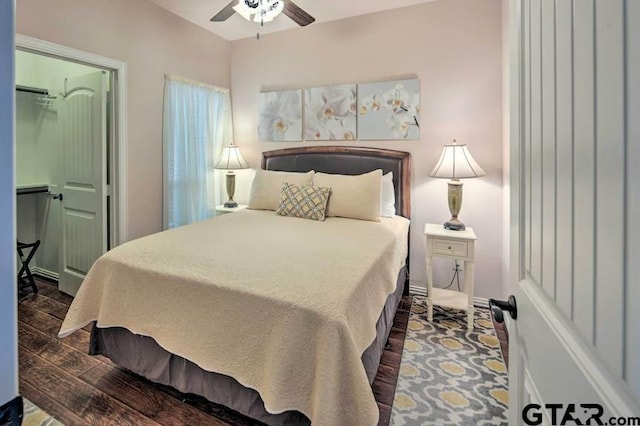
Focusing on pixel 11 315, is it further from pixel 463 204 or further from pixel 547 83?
pixel 463 204

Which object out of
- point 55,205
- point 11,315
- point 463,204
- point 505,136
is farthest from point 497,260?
point 55,205

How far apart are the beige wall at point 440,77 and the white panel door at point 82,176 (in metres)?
2.13

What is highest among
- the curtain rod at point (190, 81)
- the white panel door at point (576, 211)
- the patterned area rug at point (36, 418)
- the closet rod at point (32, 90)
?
the curtain rod at point (190, 81)

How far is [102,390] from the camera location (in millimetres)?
1794

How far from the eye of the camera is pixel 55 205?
3.41 meters

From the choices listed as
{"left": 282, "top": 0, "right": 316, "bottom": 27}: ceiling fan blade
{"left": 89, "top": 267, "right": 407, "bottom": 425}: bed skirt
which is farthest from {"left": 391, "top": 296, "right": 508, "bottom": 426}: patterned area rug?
{"left": 282, "top": 0, "right": 316, "bottom": 27}: ceiling fan blade

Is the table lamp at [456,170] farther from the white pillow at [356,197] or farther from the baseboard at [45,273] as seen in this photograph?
the baseboard at [45,273]

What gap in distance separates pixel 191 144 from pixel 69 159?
1.14m

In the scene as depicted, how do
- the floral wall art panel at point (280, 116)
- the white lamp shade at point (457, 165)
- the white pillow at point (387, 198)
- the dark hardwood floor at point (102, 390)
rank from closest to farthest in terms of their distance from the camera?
the dark hardwood floor at point (102, 390) < the white lamp shade at point (457, 165) < the white pillow at point (387, 198) < the floral wall art panel at point (280, 116)

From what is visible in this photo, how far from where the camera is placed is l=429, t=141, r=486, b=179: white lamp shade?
267cm

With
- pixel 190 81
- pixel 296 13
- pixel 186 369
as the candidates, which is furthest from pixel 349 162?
pixel 186 369

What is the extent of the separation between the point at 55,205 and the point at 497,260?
4.47 meters

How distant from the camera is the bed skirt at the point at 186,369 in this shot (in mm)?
1491

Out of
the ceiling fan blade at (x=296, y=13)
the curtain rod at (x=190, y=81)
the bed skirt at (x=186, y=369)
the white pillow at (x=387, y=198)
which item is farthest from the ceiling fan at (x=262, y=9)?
the bed skirt at (x=186, y=369)
